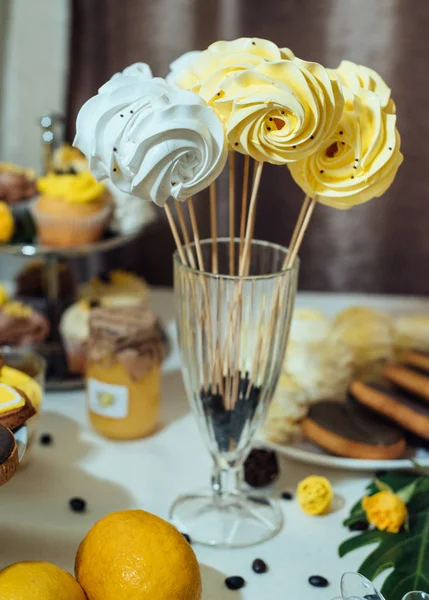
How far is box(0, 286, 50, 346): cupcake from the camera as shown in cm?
109

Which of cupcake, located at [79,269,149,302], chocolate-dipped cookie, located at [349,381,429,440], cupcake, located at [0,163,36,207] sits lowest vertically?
cupcake, located at [79,269,149,302]

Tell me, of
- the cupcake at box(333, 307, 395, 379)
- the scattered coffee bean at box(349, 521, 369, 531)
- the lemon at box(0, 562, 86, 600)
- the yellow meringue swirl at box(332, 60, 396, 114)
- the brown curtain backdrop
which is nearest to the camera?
the lemon at box(0, 562, 86, 600)

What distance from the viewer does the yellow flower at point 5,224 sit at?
3.53 feet

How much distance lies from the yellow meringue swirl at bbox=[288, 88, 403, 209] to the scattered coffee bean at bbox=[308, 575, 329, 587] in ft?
1.15

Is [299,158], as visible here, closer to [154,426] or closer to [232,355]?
[232,355]

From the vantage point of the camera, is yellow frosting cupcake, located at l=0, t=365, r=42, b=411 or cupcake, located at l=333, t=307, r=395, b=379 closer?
yellow frosting cupcake, located at l=0, t=365, r=42, b=411

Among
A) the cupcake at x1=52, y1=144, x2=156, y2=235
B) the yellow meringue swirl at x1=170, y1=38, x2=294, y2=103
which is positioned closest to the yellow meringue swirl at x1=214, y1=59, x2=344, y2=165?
the yellow meringue swirl at x1=170, y1=38, x2=294, y2=103

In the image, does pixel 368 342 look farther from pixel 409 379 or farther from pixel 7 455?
pixel 7 455

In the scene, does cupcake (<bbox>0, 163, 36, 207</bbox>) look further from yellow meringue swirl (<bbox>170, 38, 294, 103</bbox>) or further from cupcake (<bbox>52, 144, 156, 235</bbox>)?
yellow meringue swirl (<bbox>170, 38, 294, 103</bbox>)

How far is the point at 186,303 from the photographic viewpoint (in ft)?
2.48

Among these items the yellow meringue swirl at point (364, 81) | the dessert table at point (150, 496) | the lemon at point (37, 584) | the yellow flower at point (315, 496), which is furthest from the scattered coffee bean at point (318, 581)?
the yellow meringue swirl at point (364, 81)

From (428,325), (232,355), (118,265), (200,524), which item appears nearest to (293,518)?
(200,524)

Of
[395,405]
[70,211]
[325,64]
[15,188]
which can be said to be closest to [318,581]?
[395,405]

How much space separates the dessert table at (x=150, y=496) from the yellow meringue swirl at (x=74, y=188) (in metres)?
0.28
